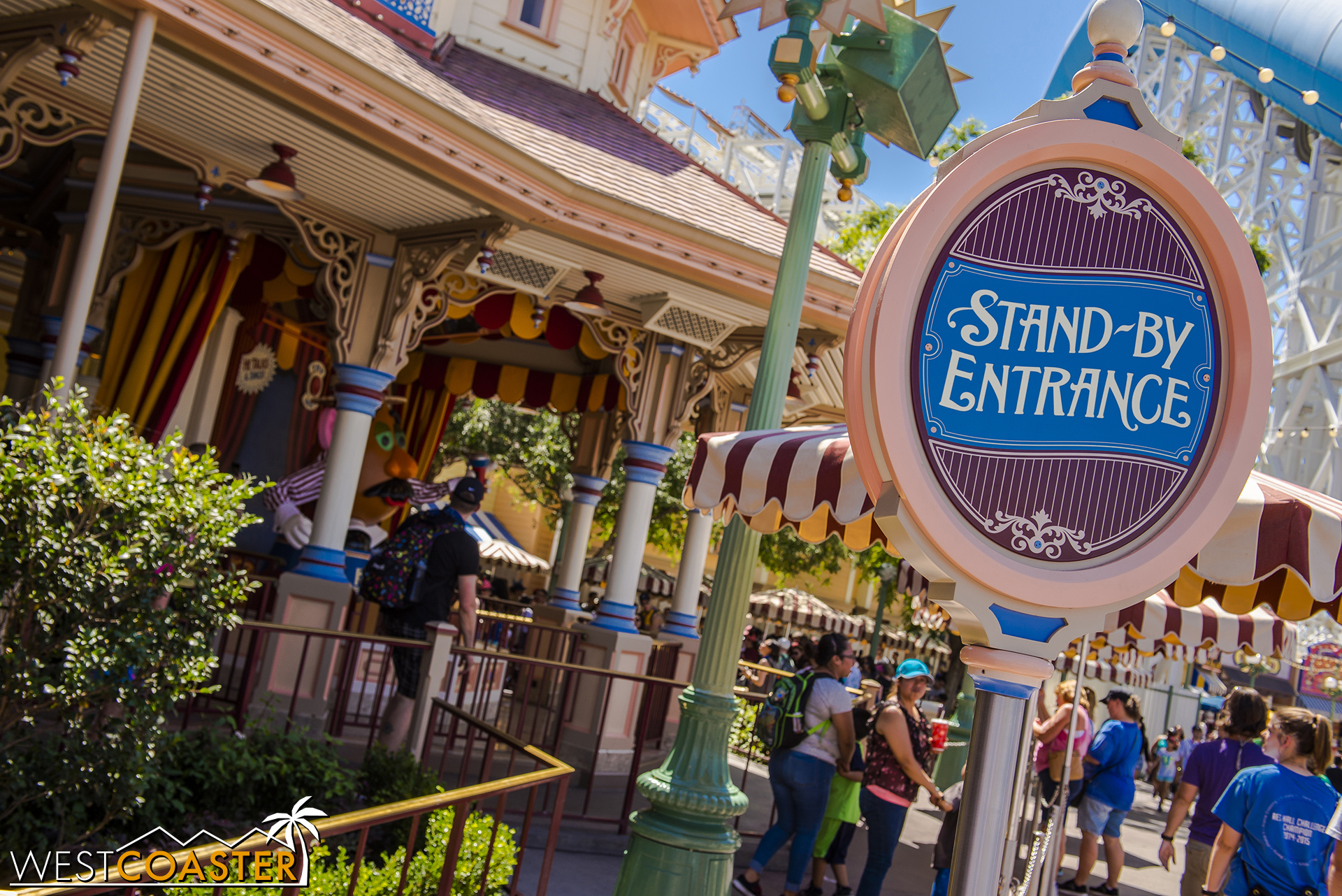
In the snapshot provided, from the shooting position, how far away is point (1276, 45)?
24.6 meters

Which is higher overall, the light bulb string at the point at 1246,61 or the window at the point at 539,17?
the light bulb string at the point at 1246,61

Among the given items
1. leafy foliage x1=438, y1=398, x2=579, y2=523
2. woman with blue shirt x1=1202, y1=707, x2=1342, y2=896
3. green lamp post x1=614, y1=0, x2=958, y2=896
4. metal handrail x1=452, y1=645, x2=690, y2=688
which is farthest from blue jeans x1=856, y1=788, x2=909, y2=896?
leafy foliage x1=438, y1=398, x2=579, y2=523

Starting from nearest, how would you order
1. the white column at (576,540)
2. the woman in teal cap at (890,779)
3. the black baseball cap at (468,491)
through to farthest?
the woman in teal cap at (890,779) < the black baseball cap at (468,491) < the white column at (576,540)

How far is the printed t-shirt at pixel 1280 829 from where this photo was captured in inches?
170

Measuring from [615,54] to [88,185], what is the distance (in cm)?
590

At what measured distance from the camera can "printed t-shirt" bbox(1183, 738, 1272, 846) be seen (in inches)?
239

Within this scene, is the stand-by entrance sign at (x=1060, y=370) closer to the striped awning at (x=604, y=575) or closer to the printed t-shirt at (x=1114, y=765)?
the printed t-shirt at (x=1114, y=765)

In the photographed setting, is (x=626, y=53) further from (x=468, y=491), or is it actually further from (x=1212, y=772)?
(x=1212, y=772)

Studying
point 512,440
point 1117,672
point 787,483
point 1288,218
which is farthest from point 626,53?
point 1288,218

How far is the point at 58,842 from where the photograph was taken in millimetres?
3990

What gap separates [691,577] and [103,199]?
746 centimetres

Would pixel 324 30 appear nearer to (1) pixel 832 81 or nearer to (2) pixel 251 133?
(2) pixel 251 133

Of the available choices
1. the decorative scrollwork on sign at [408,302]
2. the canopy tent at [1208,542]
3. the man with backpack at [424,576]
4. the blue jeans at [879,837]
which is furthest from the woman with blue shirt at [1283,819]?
the decorative scrollwork on sign at [408,302]

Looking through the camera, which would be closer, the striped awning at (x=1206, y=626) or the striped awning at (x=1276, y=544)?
the striped awning at (x=1276, y=544)
